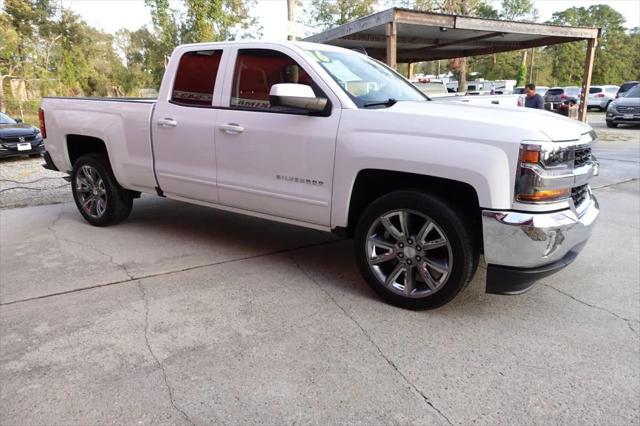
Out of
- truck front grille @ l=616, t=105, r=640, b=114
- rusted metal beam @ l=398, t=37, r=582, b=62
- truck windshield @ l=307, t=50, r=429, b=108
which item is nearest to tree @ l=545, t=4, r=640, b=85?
truck front grille @ l=616, t=105, r=640, b=114

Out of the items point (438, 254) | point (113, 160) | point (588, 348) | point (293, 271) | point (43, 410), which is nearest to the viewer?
point (43, 410)

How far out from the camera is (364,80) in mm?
3988

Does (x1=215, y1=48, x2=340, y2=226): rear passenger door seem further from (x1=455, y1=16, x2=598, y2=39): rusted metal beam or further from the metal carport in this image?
(x1=455, y1=16, x2=598, y2=39): rusted metal beam

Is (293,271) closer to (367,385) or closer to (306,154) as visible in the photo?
(306,154)

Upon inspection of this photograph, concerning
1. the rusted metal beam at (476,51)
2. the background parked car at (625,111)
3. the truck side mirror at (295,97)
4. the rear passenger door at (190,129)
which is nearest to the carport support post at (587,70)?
the rusted metal beam at (476,51)

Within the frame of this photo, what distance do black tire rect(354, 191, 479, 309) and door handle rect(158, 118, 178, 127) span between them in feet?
6.92

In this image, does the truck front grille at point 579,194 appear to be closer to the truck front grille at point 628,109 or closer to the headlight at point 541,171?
the headlight at point 541,171

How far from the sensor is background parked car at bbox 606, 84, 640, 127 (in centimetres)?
1895

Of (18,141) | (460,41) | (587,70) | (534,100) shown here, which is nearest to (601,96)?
(587,70)

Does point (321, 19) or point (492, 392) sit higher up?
point (321, 19)

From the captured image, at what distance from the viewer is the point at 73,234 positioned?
17.3 feet

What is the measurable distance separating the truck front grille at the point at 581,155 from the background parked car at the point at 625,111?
19299mm

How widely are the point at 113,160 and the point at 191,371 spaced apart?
10.3 feet

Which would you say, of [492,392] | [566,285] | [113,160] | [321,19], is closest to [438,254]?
[492,392]
